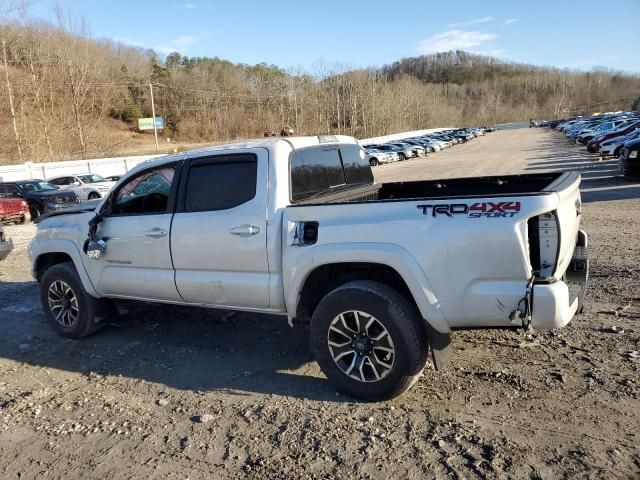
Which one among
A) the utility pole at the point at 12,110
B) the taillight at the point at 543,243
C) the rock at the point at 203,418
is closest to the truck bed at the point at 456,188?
the taillight at the point at 543,243

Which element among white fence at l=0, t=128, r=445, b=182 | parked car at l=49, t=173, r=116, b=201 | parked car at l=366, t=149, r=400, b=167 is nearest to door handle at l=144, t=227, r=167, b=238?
parked car at l=49, t=173, r=116, b=201

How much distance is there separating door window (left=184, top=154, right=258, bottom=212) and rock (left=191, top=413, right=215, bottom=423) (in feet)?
5.40

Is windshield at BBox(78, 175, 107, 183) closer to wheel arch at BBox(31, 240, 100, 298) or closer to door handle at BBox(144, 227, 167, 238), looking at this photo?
wheel arch at BBox(31, 240, 100, 298)

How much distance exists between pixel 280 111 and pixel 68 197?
84.5 metres

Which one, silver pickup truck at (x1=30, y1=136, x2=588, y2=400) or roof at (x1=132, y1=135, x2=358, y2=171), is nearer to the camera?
silver pickup truck at (x1=30, y1=136, x2=588, y2=400)

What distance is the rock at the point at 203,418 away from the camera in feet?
12.4

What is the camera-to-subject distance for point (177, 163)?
483 centimetres

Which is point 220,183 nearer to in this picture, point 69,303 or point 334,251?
point 334,251

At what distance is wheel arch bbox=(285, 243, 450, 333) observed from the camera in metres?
3.55

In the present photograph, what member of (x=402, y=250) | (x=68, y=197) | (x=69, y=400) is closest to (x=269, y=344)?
(x=69, y=400)

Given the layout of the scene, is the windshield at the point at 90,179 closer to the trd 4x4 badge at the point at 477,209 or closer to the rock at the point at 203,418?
the rock at the point at 203,418

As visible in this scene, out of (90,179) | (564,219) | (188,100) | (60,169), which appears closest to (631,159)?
(564,219)

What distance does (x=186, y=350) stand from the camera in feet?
17.0

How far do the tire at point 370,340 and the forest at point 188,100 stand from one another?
176 ft
